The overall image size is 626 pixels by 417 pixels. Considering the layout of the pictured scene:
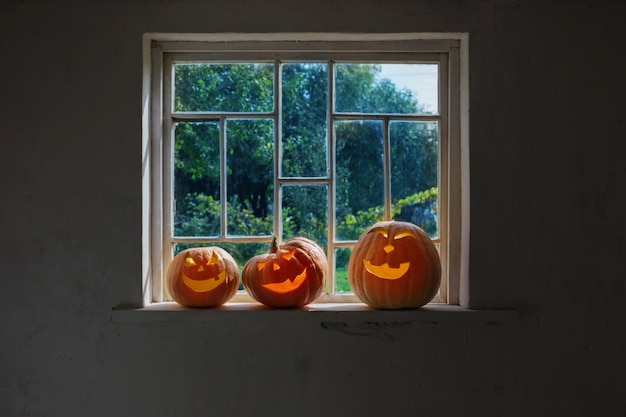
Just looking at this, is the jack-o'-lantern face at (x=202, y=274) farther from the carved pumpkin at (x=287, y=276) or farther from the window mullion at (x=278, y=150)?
the window mullion at (x=278, y=150)

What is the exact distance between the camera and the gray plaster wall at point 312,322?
1.94m

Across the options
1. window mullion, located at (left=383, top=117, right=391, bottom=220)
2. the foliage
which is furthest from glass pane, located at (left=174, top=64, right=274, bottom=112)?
window mullion, located at (left=383, top=117, right=391, bottom=220)

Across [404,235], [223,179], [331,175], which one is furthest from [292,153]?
[404,235]

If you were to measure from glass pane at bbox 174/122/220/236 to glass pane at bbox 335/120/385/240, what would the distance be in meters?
0.45

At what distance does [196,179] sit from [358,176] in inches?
23.7

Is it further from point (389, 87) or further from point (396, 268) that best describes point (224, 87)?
point (396, 268)

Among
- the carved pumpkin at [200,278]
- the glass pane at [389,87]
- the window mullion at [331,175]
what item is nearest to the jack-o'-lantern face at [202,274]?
the carved pumpkin at [200,278]

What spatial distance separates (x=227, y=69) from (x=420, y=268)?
39.8 inches

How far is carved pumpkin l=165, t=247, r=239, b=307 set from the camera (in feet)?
6.39

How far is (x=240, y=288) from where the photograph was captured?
213cm
